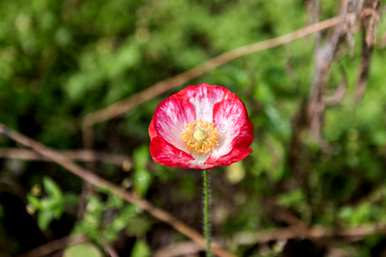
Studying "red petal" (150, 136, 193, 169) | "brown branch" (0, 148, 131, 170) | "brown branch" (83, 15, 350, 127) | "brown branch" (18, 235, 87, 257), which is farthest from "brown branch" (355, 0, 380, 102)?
"brown branch" (18, 235, 87, 257)

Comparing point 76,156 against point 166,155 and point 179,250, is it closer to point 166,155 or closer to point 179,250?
point 179,250

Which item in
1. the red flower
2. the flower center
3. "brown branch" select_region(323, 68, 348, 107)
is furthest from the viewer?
"brown branch" select_region(323, 68, 348, 107)

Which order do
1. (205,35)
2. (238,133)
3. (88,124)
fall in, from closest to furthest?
1. (238,133)
2. (88,124)
3. (205,35)

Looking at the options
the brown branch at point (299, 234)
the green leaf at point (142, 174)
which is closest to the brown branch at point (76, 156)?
the green leaf at point (142, 174)

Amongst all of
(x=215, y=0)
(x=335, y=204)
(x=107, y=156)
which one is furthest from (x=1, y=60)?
(x=335, y=204)

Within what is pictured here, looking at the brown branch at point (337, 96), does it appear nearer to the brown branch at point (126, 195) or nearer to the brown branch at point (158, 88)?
the brown branch at point (158, 88)

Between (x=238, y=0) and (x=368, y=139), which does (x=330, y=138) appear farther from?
(x=238, y=0)

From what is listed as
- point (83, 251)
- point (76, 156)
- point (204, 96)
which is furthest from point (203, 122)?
point (76, 156)

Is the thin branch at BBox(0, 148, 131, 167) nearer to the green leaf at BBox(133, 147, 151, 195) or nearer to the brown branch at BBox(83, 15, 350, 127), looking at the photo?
the brown branch at BBox(83, 15, 350, 127)
